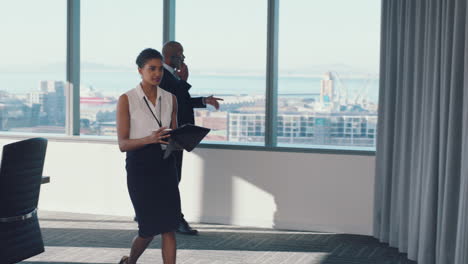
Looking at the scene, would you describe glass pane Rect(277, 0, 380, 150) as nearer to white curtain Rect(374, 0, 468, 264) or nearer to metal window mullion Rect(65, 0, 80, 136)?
white curtain Rect(374, 0, 468, 264)

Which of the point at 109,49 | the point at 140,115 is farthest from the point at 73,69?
the point at 140,115

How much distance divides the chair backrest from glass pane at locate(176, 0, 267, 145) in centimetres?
284

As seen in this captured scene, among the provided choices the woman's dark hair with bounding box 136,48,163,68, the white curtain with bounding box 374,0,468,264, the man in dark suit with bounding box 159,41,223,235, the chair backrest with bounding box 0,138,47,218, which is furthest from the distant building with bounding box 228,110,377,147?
the chair backrest with bounding box 0,138,47,218

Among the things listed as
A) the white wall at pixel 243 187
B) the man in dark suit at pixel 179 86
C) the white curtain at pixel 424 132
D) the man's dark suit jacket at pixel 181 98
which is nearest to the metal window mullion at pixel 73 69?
the white wall at pixel 243 187

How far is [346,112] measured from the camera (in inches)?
Answer: 223

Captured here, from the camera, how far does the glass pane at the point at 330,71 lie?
5609 millimetres

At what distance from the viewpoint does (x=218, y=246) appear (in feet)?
17.0

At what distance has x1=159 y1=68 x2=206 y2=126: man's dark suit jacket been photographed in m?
5.07

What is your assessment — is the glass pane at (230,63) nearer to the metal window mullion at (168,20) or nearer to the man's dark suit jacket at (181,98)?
the metal window mullion at (168,20)

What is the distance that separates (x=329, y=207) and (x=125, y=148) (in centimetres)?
256

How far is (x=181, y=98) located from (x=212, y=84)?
101 cm

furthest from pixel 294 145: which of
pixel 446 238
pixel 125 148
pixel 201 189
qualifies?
pixel 125 148

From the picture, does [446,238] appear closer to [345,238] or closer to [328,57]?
[345,238]

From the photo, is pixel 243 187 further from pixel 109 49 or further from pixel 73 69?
pixel 73 69
